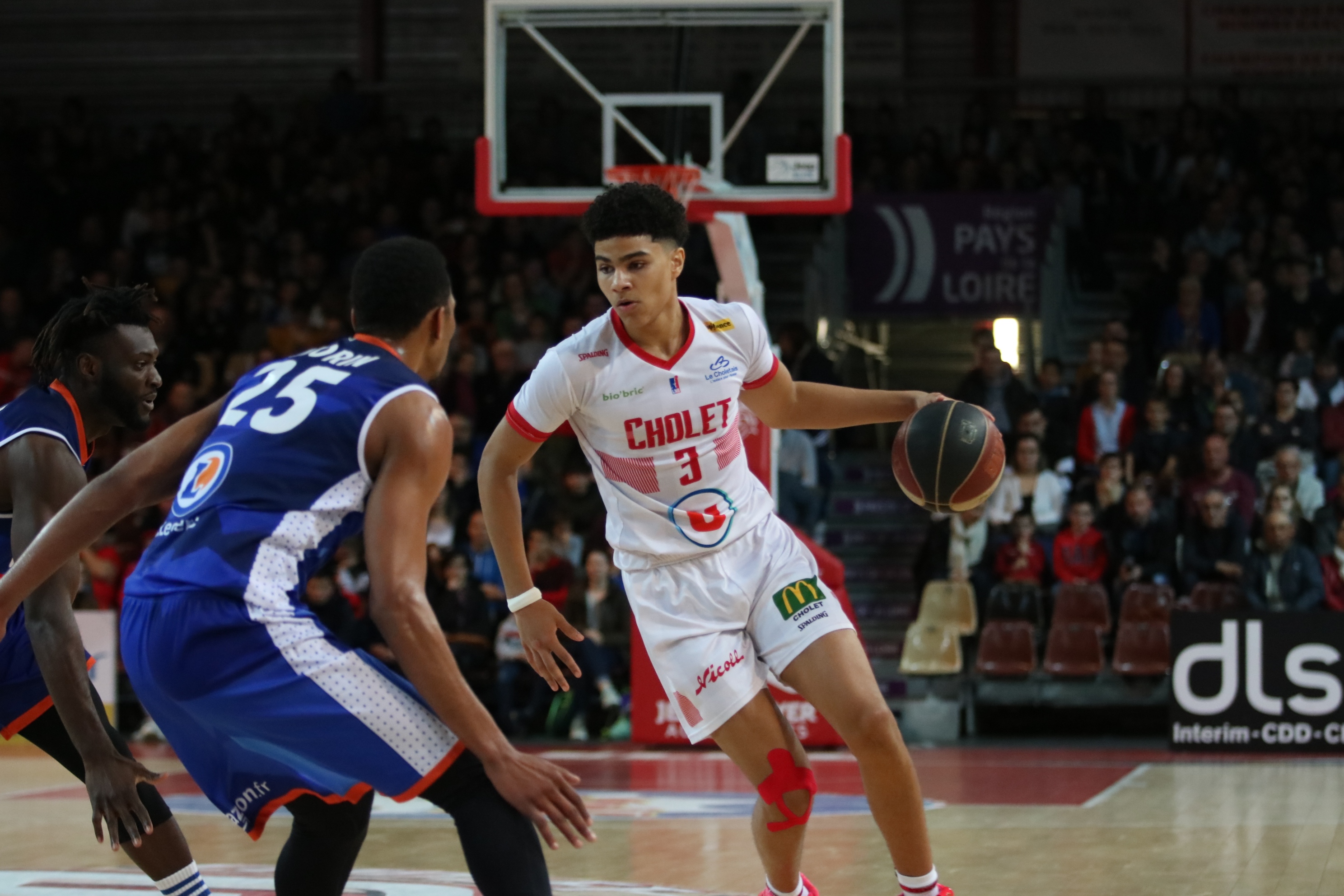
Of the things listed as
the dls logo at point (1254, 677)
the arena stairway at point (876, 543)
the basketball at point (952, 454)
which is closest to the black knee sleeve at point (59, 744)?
the basketball at point (952, 454)

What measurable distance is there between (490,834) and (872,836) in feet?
13.1

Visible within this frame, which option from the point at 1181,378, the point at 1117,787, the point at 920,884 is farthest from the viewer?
the point at 1181,378

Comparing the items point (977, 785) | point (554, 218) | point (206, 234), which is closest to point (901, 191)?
point (554, 218)

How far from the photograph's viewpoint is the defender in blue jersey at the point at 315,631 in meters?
3.07

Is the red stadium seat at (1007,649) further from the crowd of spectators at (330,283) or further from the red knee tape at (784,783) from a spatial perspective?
the red knee tape at (784,783)

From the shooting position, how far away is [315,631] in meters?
3.28

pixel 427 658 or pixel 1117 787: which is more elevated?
pixel 427 658

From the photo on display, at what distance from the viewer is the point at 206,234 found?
1631 cm

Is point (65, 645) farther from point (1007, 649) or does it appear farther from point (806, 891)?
point (1007, 649)

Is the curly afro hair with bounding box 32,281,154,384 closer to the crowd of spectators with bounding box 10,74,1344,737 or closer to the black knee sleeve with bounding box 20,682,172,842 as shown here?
the black knee sleeve with bounding box 20,682,172,842

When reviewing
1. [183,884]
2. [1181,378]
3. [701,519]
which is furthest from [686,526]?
[1181,378]

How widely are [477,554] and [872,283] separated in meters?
5.61

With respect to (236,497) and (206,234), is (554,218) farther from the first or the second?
(236,497)

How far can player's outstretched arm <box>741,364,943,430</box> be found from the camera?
4828 mm
